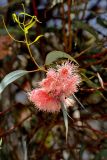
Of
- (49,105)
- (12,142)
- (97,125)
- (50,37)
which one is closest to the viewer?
(49,105)

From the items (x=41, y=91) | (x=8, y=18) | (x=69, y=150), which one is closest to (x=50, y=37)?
(x=8, y=18)

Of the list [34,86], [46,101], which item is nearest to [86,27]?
[34,86]

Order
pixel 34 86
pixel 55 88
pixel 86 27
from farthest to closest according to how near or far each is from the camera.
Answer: pixel 34 86 → pixel 86 27 → pixel 55 88

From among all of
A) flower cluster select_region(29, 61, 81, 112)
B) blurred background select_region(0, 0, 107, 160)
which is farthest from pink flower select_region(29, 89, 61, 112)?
blurred background select_region(0, 0, 107, 160)

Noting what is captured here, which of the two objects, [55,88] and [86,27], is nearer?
[55,88]

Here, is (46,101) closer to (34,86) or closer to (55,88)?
(55,88)

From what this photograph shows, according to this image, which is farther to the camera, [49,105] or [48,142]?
[48,142]

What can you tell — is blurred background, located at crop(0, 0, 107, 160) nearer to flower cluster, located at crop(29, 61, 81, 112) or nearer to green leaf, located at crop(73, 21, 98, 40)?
green leaf, located at crop(73, 21, 98, 40)

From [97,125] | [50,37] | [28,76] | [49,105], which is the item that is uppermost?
[50,37]

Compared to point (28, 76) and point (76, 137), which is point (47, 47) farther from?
point (76, 137)
